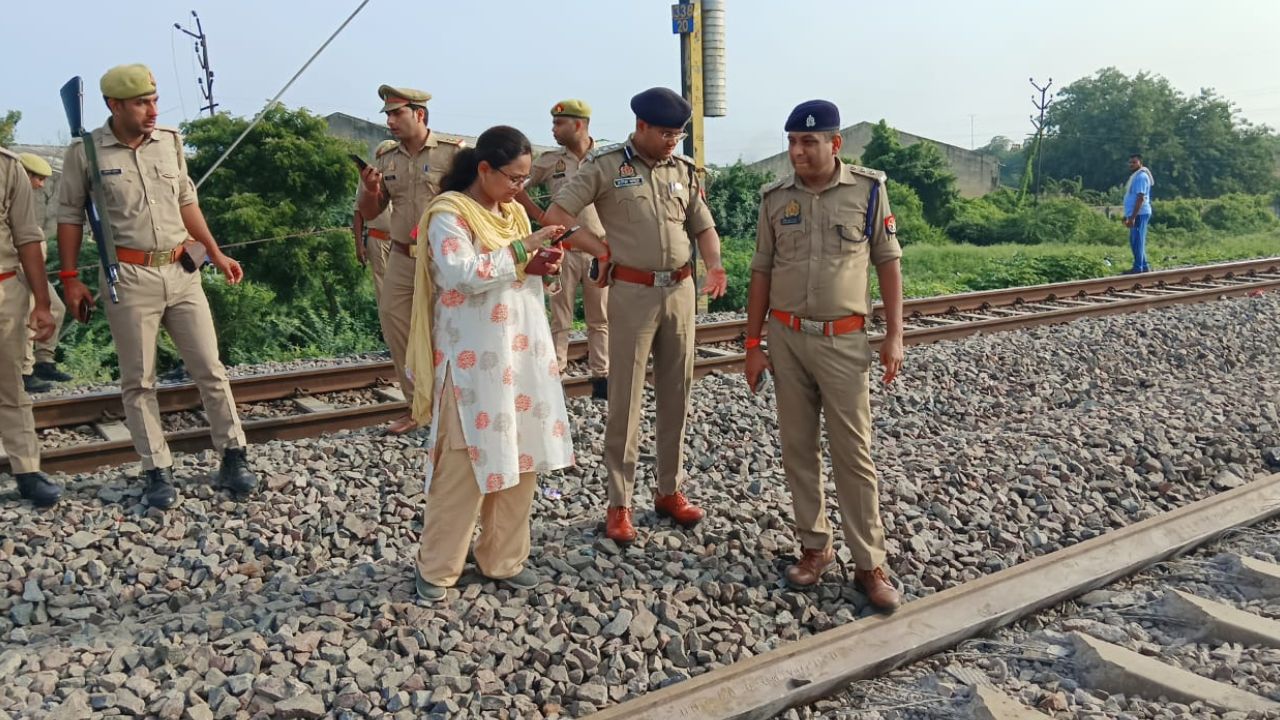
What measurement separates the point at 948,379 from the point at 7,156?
6356 mm

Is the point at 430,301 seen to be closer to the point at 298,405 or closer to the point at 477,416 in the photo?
the point at 477,416

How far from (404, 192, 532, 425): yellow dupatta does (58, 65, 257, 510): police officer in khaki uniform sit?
6.34 ft

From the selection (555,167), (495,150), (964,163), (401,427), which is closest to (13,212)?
(401,427)

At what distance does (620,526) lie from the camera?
169 inches

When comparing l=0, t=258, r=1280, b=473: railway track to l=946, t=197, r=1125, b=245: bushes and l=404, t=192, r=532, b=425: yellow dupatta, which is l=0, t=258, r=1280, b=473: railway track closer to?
l=404, t=192, r=532, b=425: yellow dupatta

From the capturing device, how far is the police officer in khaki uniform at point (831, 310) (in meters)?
3.72

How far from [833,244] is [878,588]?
4.59 ft

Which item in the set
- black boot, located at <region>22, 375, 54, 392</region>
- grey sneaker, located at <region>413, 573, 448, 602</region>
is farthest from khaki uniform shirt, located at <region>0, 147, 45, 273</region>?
black boot, located at <region>22, 375, 54, 392</region>

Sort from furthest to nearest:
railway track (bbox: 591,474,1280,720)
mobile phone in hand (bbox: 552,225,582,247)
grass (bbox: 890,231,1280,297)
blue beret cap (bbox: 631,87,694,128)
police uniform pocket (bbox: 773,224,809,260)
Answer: grass (bbox: 890,231,1280,297) < blue beret cap (bbox: 631,87,694,128) < police uniform pocket (bbox: 773,224,809,260) < mobile phone in hand (bbox: 552,225,582,247) < railway track (bbox: 591,474,1280,720)

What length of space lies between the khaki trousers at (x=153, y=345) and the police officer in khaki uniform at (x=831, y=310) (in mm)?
3008

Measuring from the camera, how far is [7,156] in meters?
4.79

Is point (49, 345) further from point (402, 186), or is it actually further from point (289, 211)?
point (289, 211)

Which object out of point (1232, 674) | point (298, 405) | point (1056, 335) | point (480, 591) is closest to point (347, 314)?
point (298, 405)

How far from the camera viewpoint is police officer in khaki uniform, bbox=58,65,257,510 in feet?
15.4
